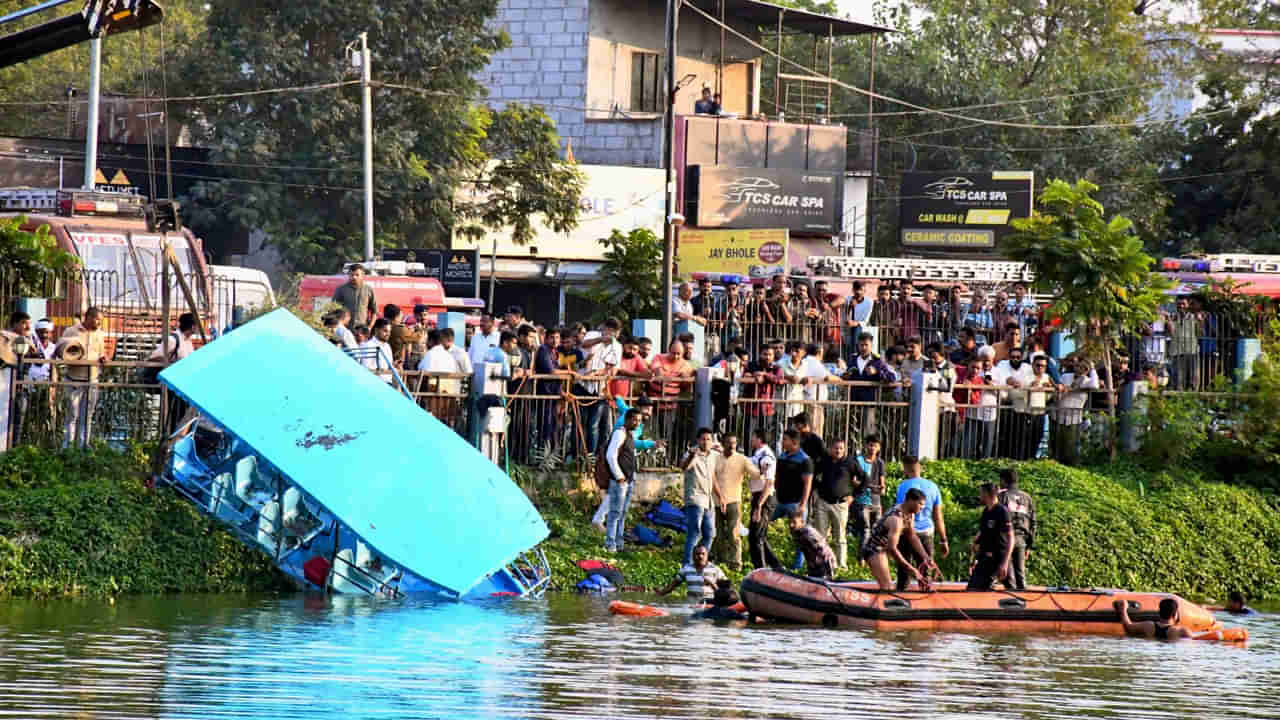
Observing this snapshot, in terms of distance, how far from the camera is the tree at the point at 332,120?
1743 inches

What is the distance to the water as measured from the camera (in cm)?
1377

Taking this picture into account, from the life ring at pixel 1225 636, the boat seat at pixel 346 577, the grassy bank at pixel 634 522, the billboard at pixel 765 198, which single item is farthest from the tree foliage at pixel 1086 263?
the billboard at pixel 765 198

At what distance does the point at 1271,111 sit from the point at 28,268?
43.0 metres

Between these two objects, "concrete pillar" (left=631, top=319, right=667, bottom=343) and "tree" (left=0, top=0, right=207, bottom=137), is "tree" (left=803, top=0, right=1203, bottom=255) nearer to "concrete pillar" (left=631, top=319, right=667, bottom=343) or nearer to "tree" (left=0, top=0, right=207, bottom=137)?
"tree" (left=0, top=0, right=207, bottom=137)

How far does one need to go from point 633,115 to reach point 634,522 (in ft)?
90.4

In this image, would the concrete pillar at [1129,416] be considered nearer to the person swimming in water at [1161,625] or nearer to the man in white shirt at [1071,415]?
the man in white shirt at [1071,415]

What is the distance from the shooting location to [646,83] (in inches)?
2010

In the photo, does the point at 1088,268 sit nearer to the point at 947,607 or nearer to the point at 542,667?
the point at 947,607

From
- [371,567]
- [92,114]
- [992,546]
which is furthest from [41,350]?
[92,114]

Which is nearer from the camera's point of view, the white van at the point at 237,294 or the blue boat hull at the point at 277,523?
the blue boat hull at the point at 277,523

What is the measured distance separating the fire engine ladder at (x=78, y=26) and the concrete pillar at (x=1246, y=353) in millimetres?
17437

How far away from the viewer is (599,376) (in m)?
24.1

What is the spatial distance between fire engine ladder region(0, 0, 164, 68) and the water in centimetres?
549

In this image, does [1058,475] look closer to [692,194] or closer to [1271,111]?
[692,194]
